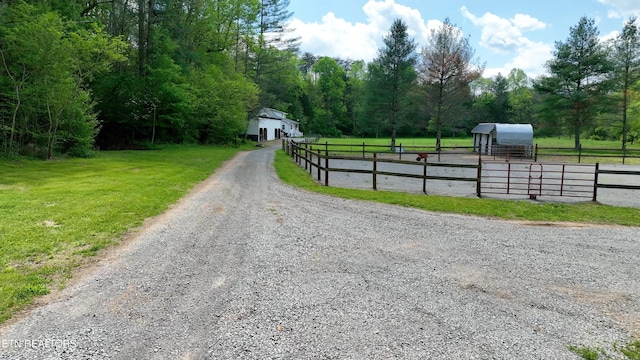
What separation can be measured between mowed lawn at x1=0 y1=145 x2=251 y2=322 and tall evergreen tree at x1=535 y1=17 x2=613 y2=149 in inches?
1489

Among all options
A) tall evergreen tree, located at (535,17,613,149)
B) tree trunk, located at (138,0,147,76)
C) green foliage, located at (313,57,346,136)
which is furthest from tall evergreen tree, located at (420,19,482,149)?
green foliage, located at (313,57,346,136)

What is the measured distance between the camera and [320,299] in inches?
153

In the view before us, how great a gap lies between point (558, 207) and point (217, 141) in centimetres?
3362

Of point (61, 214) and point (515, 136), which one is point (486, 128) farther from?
point (61, 214)

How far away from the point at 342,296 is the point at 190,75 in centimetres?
3141

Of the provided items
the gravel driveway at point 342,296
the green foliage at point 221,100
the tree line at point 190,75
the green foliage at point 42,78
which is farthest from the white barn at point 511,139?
the green foliage at point 42,78

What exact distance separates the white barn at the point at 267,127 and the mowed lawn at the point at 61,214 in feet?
100

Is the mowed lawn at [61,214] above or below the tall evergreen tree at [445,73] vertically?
below

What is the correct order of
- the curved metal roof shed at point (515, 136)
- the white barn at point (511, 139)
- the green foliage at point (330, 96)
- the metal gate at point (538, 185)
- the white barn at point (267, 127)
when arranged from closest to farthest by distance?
the metal gate at point (538, 185)
the white barn at point (511, 139)
the curved metal roof shed at point (515, 136)
the white barn at point (267, 127)
the green foliage at point (330, 96)

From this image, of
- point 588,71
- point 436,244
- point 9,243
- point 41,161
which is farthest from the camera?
point 588,71

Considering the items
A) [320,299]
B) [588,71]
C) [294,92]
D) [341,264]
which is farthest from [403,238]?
[294,92]

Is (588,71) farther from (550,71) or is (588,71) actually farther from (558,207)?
(558,207)

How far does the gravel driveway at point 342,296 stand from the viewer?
303cm

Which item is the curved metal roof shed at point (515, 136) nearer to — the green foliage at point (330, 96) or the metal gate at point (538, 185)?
the metal gate at point (538, 185)
